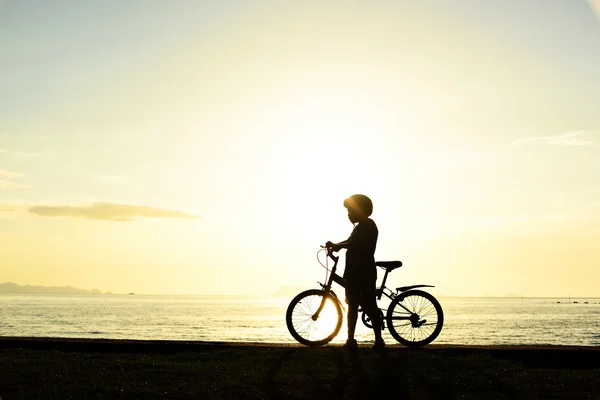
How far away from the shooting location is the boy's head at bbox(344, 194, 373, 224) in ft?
36.2

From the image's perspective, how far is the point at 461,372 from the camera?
355 inches

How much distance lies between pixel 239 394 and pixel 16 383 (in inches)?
120

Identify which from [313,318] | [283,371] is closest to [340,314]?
[313,318]

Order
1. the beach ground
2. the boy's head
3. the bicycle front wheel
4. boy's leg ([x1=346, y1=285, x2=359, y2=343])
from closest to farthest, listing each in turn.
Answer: the beach ground
boy's leg ([x1=346, y1=285, x2=359, y2=343])
the boy's head
the bicycle front wheel

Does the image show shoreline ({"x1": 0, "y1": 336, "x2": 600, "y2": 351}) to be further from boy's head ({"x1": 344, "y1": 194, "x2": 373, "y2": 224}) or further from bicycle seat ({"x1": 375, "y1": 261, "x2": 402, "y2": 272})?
boy's head ({"x1": 344, "y1": 194, "x2": 373, "y2": 224})

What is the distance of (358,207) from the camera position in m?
11.0

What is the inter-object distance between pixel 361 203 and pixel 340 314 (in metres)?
1.99

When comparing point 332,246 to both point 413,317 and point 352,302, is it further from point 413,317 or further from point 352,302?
point 413,317

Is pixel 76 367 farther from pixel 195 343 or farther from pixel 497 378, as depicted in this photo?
pixel 497 378

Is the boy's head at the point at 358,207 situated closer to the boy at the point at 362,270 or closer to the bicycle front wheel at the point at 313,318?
the boy at the point at 362,270

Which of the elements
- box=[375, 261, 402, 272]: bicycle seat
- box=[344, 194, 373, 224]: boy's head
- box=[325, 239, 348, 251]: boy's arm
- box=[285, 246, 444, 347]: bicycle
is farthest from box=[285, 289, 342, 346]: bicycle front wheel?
box=[344, 194, 373, 224]: boy's head

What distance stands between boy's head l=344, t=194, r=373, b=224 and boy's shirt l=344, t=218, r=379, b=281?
0.15 m

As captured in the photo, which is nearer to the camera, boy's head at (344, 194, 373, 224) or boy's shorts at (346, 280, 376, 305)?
boy's shorts at (346, 280, 376, 305)

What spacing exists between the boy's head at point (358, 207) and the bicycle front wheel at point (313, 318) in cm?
148
